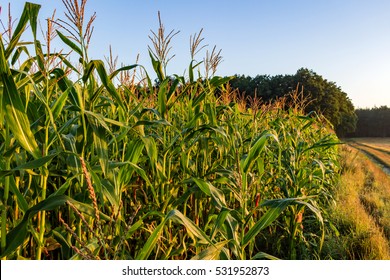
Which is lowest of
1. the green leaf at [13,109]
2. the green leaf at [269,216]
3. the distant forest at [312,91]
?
the green leaf at [269,216]

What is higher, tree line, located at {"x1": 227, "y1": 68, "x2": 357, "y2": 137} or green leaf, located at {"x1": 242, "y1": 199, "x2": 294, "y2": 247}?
tree line, located at {"x1": 227, "y1": 68, "x2": 357, "y2": 137}

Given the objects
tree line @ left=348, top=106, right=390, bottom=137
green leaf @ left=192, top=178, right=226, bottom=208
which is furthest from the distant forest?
green leaf @ left=192, top=178, right=226, bottom=208

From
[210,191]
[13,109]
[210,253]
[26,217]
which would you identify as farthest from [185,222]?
[13,109]

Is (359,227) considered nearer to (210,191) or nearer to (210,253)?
(210,191)

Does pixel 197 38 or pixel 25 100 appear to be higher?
pixel 197 38

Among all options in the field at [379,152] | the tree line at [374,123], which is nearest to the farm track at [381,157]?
the field at [379,152]

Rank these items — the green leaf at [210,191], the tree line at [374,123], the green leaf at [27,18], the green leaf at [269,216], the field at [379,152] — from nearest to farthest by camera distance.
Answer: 1. the green leaf at [27,18]
2. the green leaf at [269,216]
3. the green leaf at [210,191]
4. the field at [379,152]
5. the tree line at [374,123]

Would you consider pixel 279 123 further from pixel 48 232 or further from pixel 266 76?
pixel 266 76

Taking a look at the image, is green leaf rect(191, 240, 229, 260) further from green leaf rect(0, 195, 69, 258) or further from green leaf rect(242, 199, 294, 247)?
green leaf rect(0, 195, 69, 258)

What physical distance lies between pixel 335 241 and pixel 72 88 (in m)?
2.29

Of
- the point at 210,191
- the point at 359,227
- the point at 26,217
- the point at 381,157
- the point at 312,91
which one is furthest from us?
the point at 312,91

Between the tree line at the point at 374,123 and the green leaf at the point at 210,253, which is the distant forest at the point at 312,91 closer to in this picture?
the tree line at the point at 374,123

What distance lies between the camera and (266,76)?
105 ft
